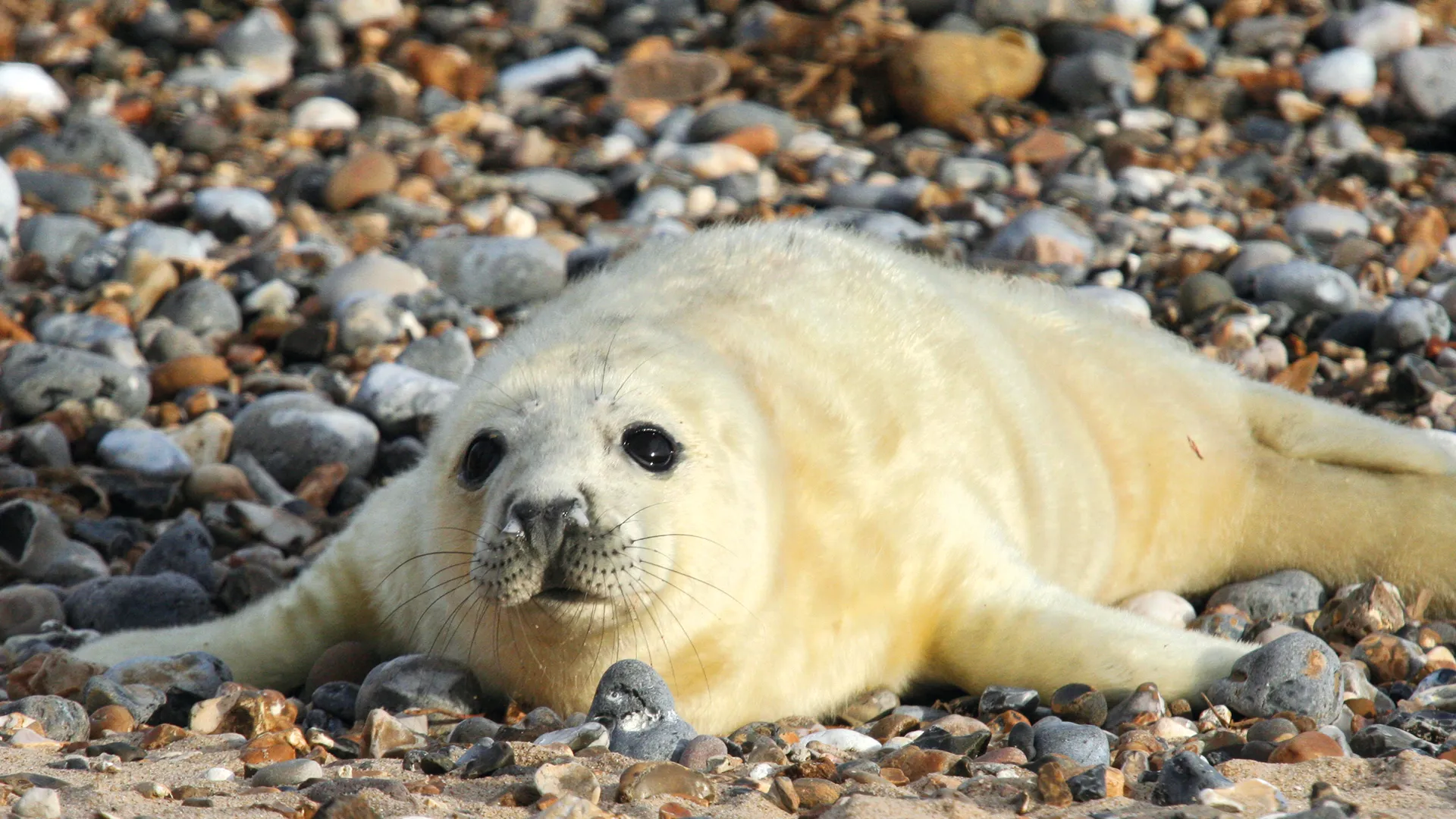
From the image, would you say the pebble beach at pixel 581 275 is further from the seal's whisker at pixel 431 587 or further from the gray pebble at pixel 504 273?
the seal's whisker at pixel 431 587

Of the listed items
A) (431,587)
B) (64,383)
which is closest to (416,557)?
(431,587)

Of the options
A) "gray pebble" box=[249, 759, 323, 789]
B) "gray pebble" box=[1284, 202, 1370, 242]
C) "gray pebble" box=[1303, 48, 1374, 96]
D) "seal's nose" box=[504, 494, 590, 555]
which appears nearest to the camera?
"gray pebble" box=[249, 759, 323, 789]

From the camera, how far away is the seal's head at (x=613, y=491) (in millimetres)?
2691

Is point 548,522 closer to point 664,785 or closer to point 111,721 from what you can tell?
point 664,785

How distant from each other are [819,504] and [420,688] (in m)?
0.84

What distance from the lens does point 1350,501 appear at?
3877 mm

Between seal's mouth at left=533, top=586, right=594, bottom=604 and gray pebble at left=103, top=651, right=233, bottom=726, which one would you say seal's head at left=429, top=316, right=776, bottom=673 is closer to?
seal's mouth at left=533, top=586, right=594, bottom=604

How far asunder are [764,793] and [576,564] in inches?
20.8

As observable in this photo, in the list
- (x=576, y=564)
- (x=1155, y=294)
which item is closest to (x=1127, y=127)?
(x=1155, y=294)

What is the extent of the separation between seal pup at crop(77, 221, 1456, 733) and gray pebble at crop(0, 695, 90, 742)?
51 centimetres

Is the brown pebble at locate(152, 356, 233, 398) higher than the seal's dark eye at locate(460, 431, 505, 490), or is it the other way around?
the brown pebble at locate(152, 356, 233, 398)

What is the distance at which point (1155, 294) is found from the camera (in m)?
5.84

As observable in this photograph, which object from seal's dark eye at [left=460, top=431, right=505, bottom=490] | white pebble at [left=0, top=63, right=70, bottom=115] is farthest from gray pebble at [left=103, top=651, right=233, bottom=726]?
white pebble at [left=0, top=63, right=70, bottom=115]

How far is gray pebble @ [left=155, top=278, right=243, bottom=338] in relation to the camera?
574 cm
